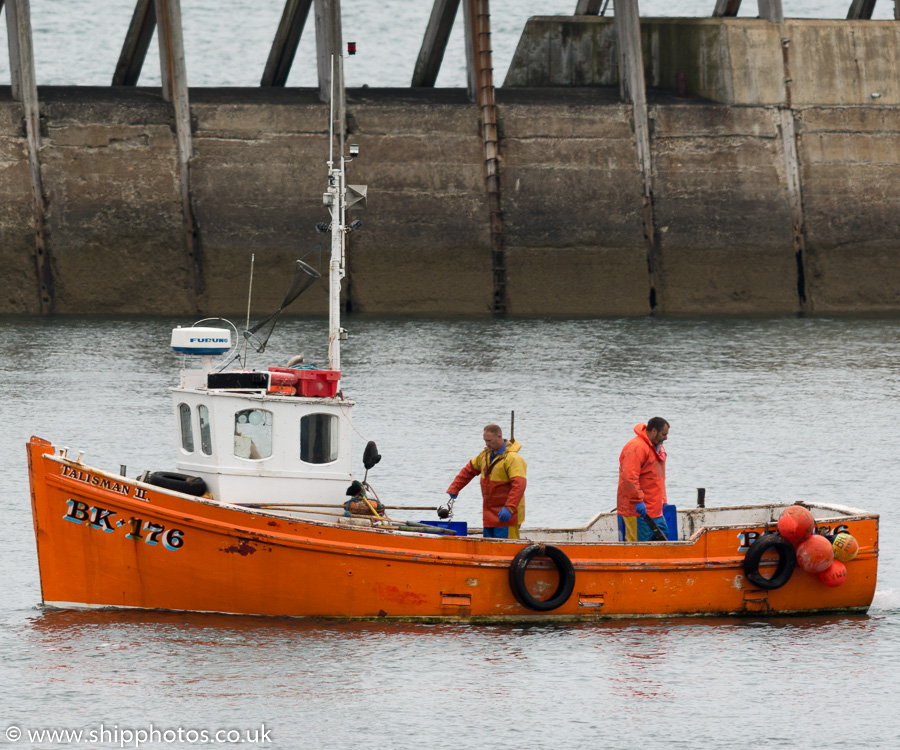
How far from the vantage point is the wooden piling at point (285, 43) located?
136 feet

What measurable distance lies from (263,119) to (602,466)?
57.8 ft

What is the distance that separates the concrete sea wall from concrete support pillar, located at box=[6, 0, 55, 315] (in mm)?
189

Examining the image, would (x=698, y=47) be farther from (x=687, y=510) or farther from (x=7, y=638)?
(x=7, y=638)

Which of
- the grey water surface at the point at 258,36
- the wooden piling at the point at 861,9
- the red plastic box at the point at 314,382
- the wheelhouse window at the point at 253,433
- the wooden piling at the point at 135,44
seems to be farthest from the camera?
the grey water surface at the point at 258,36

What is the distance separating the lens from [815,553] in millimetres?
14742

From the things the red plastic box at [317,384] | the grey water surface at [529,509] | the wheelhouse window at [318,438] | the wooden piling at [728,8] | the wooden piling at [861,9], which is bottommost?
the grey water surface at [529,509]

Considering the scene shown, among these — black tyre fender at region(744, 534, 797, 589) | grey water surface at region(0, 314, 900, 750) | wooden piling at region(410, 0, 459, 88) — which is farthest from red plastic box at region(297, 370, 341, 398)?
wooden piling at region(410, 0, 459, 88)

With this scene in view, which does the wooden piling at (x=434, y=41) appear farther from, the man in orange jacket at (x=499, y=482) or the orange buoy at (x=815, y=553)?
the orange buoy at (x=815, y=553)

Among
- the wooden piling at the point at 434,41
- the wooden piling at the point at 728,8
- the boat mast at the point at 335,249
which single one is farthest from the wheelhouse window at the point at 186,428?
the wooden piling at the point at 728,8

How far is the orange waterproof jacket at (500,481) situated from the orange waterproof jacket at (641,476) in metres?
0.95

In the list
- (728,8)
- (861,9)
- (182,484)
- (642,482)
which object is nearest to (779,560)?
(642,482)

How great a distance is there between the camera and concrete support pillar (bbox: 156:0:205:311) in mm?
36781

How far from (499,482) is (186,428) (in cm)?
304

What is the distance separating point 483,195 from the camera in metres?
38.3
